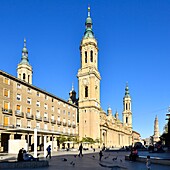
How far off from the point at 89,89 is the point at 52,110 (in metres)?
24.2

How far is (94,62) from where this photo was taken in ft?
317

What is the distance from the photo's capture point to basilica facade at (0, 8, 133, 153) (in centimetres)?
5250

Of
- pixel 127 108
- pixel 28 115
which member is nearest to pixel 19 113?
pixel 28 115

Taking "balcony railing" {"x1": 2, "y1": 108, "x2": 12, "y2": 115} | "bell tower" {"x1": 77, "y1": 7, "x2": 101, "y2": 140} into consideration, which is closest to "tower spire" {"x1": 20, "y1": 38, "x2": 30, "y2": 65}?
"bell tower" {"x1": 77, "y1": 7, "x2": 101, "y2": 140}

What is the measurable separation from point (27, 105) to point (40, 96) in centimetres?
672

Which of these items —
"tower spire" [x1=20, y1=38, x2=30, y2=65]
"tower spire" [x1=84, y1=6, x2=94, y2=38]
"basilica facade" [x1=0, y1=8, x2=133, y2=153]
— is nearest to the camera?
"basilica facade" [x1=0, y1=8, x2=133, y2=153]

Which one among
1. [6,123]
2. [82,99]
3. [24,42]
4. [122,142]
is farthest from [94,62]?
[122,142]

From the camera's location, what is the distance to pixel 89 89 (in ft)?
304

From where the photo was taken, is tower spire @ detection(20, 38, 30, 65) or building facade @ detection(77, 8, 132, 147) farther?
tower spire @ detection(20, 38, 30, 65)

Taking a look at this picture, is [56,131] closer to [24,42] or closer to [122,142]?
[24,42]

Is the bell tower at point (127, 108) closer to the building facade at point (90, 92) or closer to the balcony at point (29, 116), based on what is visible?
the building facade at point (90, 92)

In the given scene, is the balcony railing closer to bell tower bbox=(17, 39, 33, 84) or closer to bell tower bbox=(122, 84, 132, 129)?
bell tower bbox=(17, 39, 33, 84)

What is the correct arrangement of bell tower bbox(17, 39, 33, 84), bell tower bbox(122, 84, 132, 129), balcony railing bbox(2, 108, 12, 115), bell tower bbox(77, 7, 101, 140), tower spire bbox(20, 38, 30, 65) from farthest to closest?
bell tower bbox(122, 84, 132, 129)
tower spire bbox(20, 38, 30, 65)
bell tower bbox(17, 39, 33, 84)
bell tower bbox(77, 7, 101, 140)
balcony railing bbox(2, 108, 12, 115)

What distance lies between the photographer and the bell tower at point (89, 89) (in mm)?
90250
